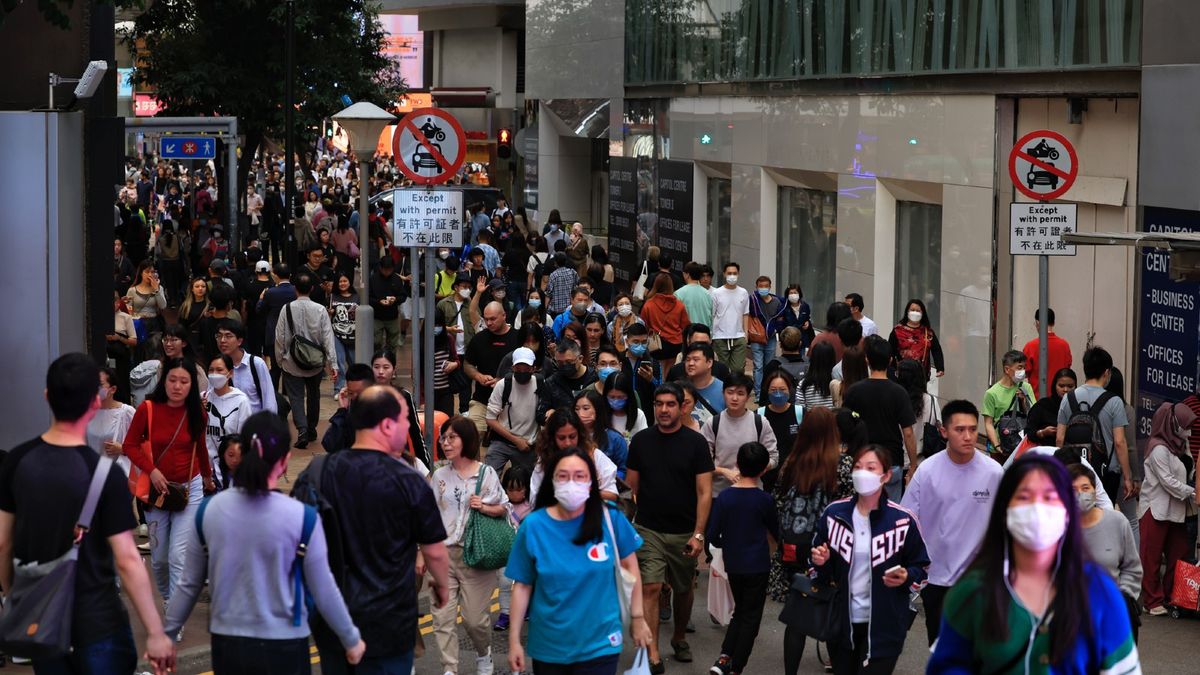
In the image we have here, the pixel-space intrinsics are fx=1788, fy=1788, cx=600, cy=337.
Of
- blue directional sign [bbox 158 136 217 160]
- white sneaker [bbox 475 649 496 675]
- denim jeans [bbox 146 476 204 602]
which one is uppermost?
blue directional sign [bbox 158 136 217 160]

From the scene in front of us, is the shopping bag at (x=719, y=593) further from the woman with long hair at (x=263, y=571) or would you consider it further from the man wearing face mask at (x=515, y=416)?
the woman with long hair at (x=263, y=571)

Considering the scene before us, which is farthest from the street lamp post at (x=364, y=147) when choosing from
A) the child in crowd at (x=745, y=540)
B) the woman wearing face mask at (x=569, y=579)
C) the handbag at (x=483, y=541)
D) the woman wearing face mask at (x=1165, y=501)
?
the woman wearing face mask at (x=569, y=579)

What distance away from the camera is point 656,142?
32.7 metres

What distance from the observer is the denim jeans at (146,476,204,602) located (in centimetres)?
1012

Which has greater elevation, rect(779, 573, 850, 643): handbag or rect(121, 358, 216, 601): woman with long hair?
rect(121, 358, 216, 601): woman with long hair

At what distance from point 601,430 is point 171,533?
8.43ft

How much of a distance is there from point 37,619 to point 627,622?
91.7 inches

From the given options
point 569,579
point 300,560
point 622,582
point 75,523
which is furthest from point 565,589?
point 75,523

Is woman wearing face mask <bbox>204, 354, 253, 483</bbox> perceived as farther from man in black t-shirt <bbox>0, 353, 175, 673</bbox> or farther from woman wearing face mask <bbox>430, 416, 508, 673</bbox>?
man in black t-shirt <bbox>0, 353, 175, 673</bbox>

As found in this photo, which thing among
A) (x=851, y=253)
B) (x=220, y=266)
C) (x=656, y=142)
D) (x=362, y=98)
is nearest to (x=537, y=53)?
(x=362, y=98)

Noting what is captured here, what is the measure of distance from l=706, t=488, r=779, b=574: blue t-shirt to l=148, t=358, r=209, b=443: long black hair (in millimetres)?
2998

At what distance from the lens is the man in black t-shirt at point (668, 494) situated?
9.89 meters

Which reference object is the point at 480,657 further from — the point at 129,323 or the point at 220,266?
the point at 220,266

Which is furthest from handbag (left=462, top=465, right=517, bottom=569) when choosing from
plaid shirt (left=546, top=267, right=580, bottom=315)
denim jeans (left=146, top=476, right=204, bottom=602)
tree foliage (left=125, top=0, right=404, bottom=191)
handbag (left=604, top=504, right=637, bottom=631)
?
tree foliage (left=125, top=0, right=404, bottom=191)
